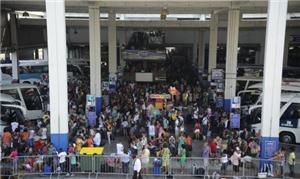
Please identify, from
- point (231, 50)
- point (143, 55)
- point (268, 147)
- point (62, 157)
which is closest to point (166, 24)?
point (143, 55)

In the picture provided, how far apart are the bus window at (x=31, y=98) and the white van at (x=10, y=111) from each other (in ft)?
3.88

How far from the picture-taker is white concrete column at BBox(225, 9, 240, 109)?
926 inches

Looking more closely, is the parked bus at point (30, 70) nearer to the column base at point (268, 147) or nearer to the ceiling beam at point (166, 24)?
the ceiling beam at point (166, 24)

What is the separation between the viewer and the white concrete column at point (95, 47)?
2298cm

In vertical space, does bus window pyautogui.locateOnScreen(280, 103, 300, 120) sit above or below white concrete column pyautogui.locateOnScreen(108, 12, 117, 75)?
below

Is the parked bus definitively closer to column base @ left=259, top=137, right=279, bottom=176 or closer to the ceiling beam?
the ceiling beam

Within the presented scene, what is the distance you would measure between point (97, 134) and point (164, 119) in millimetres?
3996

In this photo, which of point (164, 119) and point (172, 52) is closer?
point (164, 119)

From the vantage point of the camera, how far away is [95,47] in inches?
914

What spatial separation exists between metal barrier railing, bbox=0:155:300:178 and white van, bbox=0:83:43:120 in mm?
7016

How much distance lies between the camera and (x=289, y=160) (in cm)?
1432

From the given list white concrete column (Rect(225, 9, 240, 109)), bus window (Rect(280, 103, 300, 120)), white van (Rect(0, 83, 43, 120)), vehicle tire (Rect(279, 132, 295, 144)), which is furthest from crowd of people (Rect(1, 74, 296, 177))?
bus window (Rect(280, 103, 300, 120))

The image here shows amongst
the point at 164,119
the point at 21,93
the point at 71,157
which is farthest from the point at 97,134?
the point at 21,93

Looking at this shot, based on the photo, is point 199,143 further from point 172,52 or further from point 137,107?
point 172,52
